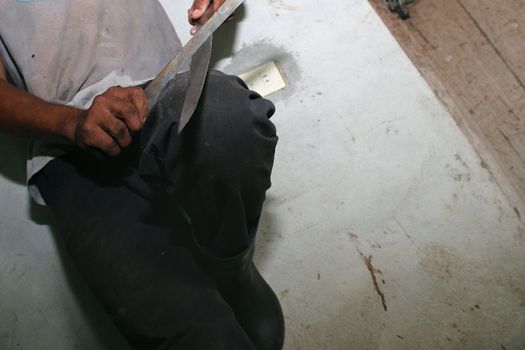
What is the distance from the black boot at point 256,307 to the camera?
93cm

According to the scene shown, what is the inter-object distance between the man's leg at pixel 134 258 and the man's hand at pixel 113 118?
132 mm

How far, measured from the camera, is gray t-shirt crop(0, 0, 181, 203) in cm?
90

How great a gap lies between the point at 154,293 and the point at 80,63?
0.46m

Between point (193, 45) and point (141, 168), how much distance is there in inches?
8.0

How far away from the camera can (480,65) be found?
121cm

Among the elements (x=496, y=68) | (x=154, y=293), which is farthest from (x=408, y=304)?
(x=496, y=68)

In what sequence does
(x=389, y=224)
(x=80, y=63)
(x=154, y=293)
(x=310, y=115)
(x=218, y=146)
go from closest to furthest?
(x=218, y=146)
(x=154, y=293)
(x=80, y=63)
(x=389, y=224)
(x=310, y=115)

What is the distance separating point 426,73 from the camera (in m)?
1.19

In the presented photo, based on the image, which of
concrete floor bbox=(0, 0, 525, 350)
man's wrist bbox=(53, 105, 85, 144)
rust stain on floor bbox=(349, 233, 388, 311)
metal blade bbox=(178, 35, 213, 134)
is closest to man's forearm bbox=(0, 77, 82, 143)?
man's wrist bbox=(53, 105, 85, 144)

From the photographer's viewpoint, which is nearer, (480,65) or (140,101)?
(140,101)

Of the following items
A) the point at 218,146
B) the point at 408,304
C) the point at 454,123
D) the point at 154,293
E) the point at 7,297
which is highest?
the point at 218,146

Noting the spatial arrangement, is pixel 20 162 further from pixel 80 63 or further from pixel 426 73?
pixel 426 73

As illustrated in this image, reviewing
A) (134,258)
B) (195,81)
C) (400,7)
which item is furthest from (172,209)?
(400,7)

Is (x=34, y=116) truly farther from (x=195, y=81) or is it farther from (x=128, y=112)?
(x=195, y=81)
